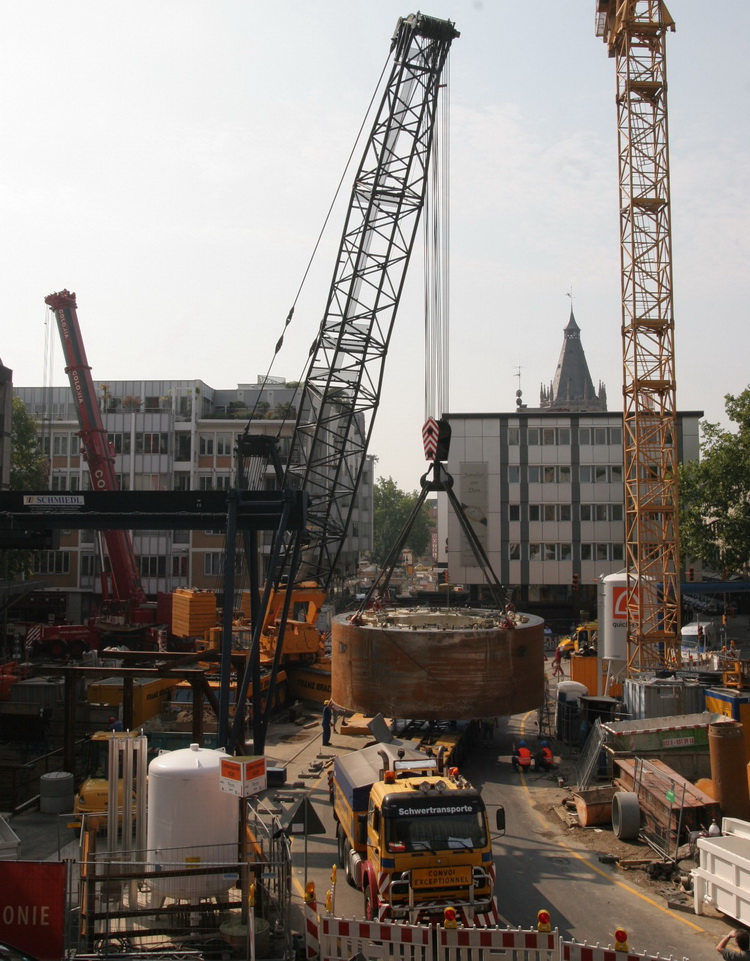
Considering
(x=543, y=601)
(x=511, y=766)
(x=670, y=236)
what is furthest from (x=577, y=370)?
(x=511, y=766)

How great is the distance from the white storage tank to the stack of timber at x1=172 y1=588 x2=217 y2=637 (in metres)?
27.8

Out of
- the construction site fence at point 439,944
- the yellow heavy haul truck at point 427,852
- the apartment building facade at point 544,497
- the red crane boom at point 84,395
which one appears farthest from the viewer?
the apartment building facade at point 544,497

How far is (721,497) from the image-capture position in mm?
48219

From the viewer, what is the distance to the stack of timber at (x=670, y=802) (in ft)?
51.0

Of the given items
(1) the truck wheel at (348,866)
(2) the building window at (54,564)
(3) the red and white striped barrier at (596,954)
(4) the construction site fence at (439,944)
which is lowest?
(1) the truck wheel at (348,866)

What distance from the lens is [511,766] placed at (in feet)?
74.5

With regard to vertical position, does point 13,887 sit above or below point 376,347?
below

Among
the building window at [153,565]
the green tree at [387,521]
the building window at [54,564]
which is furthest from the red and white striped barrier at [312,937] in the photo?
the green tree at [387,521]

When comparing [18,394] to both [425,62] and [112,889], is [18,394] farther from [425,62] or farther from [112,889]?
[112,889]

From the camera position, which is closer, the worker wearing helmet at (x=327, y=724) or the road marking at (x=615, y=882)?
the road marking at (x=615, y=882)

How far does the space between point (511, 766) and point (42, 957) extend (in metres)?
14.9

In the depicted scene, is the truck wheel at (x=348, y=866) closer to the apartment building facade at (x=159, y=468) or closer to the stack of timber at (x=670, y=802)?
the stack of timber at (x=670, y=802)

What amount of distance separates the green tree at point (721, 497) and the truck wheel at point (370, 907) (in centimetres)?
4073

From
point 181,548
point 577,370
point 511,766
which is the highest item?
point 577,370
